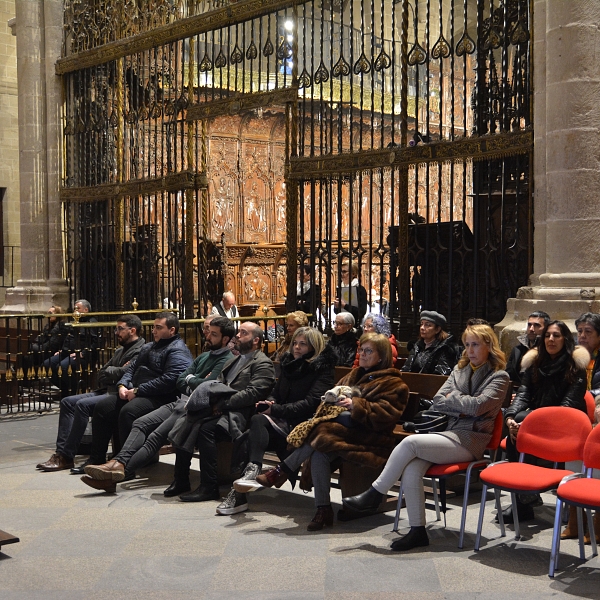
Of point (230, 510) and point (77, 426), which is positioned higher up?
point (77, 426)

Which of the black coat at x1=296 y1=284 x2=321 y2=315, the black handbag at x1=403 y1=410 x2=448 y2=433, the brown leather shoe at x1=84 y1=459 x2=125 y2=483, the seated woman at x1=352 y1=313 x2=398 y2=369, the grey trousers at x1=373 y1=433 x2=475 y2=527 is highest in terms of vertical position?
the black coat at x1=296 y1=284 x2=321 y2=315

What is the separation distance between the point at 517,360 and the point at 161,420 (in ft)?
8.58

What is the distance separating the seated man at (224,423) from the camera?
21.5ft

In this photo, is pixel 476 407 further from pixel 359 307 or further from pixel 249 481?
pixel 359 307

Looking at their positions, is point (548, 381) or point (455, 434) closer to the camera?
point (455, 434)

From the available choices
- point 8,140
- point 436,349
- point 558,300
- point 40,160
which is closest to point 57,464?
point 436,349

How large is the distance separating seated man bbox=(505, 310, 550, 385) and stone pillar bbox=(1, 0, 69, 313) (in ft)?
28.3

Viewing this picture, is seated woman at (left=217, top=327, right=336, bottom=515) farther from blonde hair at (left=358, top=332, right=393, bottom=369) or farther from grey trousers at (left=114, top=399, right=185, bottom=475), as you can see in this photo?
grey trousers at (left=114, top=399, right=185, bottom=475)

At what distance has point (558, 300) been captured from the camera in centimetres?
768

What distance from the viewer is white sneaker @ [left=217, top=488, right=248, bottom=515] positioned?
6156 mm

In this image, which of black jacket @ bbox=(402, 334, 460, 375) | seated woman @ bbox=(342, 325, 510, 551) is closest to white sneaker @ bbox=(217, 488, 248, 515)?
seated woman @ bbox=(342, 325, 510, 551)

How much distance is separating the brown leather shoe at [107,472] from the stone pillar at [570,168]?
3191mm

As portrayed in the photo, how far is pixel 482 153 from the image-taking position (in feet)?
28.7

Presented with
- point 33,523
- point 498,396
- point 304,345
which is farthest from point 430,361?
point 33,523
